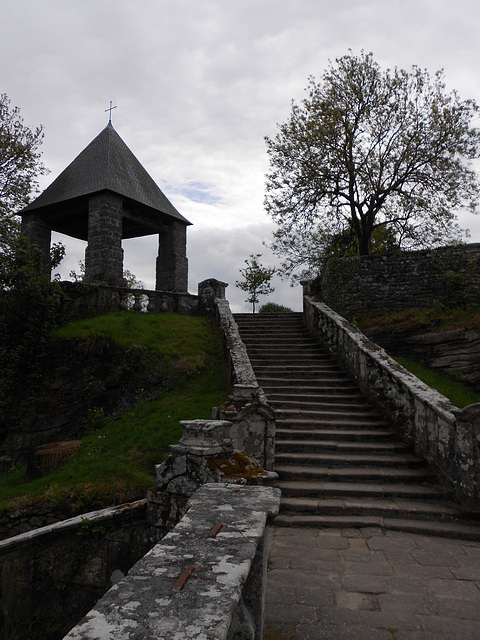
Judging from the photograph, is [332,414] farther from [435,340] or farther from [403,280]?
[403,280]

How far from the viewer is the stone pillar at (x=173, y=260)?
1768 cm

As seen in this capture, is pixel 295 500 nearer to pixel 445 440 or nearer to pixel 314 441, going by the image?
pixel 314 441

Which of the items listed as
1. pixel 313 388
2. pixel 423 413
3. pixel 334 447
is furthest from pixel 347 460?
pixel 313 388

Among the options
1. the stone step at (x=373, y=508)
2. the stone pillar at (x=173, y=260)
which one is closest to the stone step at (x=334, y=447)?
the stone step at (x=373, y=508)

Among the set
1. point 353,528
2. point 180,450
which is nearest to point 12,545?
point 180,450

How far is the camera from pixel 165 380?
32.5 feet

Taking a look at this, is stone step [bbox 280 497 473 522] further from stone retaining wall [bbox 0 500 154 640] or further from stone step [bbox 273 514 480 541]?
stone retaining wall [bbox 0 500 154 640]

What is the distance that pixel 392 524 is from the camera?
4988 millimetres

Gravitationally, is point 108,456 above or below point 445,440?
below

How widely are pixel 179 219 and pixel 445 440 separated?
1453 cm

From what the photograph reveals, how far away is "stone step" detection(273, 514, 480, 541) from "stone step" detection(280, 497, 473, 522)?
78mm

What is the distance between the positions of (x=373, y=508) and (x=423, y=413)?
6.05 feet

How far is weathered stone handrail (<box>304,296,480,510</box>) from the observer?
5.25 meters

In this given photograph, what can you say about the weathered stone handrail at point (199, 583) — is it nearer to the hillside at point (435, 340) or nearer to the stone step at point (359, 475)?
the stone step at point (359, 475)
